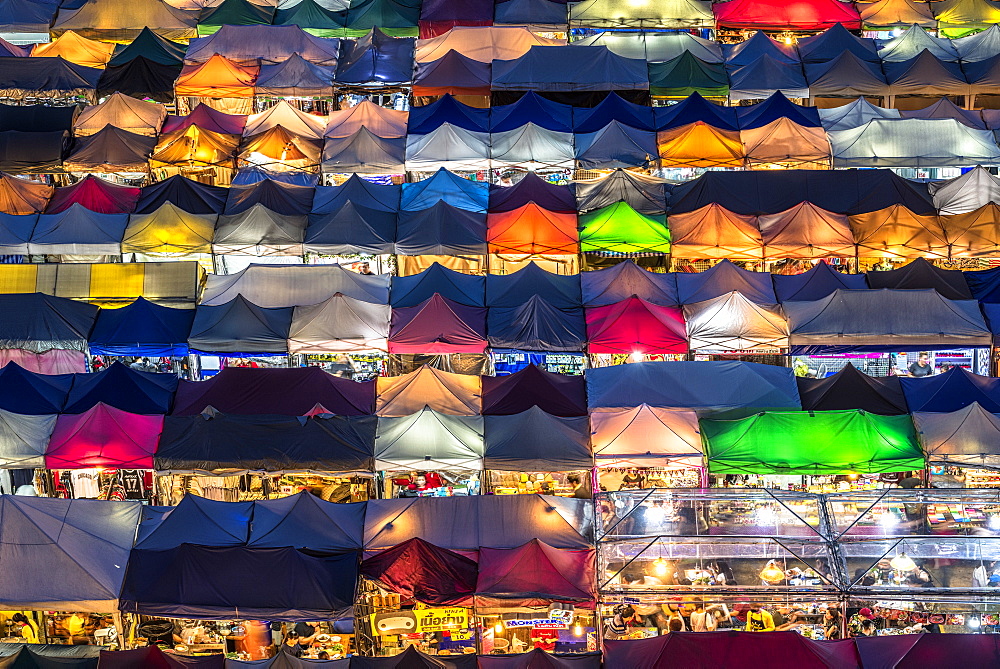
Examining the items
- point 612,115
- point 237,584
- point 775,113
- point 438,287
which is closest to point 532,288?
point 438,287

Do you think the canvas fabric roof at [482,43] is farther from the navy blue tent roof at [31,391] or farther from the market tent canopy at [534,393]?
the navy blue tent roof at [31,391]

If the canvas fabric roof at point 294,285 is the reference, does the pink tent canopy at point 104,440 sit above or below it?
below

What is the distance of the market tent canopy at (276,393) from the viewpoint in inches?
917

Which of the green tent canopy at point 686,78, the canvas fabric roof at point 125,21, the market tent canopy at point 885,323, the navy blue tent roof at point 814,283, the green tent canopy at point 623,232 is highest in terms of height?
the canvas fabric roof at point 125,21

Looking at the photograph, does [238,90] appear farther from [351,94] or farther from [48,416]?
[48,416]

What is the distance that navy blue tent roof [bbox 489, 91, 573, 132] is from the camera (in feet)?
106

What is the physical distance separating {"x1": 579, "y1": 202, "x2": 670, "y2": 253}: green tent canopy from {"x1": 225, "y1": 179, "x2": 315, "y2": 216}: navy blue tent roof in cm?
651

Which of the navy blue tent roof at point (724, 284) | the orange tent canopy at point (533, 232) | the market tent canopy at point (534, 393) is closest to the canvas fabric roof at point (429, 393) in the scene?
→ the market tent canopy at point (534, 393)

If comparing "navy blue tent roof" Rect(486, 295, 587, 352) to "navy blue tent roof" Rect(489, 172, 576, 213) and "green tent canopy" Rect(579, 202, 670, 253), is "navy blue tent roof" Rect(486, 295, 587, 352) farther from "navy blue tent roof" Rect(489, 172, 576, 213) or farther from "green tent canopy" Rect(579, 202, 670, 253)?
"navy blue tent roof" Rect(489, 172, 576, 213)

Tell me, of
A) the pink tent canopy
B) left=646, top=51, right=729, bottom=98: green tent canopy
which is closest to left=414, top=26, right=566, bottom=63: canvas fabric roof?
left=646, top=51, right=729, bottom=98: green tent canopy

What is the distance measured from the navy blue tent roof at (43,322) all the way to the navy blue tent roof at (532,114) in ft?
38.4

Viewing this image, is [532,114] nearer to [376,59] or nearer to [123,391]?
[376,59]

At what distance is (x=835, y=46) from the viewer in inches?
1401

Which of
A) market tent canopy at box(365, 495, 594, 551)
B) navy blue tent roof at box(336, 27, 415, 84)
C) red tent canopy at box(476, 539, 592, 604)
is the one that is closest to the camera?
red tent canopy at box(476, 539, 592, 604)
